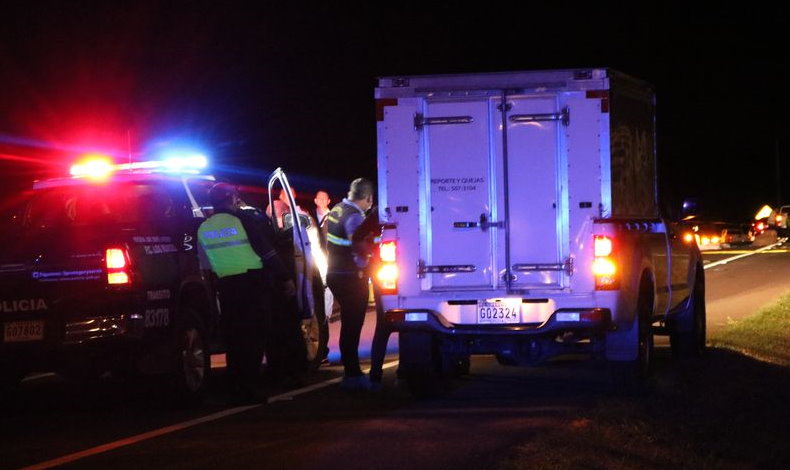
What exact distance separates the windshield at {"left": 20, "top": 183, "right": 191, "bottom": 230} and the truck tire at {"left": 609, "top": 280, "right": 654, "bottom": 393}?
3782 mm

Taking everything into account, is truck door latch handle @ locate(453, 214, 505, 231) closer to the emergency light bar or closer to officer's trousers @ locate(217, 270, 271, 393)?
officer's trousers @ locate(217, 270, 271, 393)

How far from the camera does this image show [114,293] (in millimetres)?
9891

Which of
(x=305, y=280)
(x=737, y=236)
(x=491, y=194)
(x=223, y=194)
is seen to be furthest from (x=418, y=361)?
(x=737, y=236)

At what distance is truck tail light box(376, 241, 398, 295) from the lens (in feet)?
34.7

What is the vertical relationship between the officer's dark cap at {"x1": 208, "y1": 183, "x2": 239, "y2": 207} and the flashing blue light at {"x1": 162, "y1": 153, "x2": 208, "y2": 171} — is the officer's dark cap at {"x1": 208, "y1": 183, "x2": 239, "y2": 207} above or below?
below

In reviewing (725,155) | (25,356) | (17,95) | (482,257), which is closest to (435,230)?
(482,257)

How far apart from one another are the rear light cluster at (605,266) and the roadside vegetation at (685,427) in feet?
2.89

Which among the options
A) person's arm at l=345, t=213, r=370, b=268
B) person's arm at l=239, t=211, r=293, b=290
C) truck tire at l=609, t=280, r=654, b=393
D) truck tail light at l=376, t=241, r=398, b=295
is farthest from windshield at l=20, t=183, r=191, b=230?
truck tire at l=609, t=280, r=654, b=393

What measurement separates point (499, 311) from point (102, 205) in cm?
346

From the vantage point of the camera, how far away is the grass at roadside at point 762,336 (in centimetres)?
1328

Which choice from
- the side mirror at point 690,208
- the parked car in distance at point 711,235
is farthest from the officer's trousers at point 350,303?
the parked car in distance at point 711,235

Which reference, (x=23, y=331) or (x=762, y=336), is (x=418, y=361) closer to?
(x=23, y=331)

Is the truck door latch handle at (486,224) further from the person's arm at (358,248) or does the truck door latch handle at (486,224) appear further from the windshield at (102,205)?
the windshield at (102,205)

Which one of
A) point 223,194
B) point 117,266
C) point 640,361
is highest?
point 223,194
